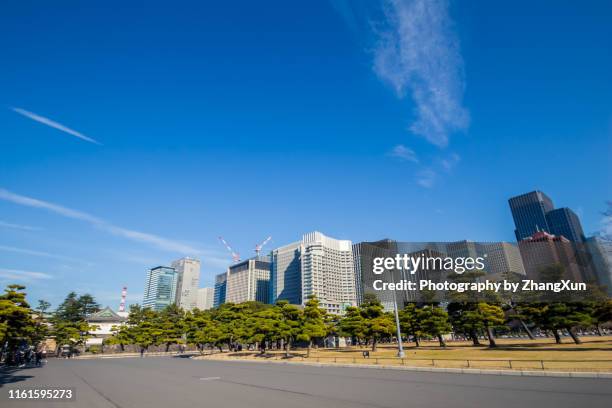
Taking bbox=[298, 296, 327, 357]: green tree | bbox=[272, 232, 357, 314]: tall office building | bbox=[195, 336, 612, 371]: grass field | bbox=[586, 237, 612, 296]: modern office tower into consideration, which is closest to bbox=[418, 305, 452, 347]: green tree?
bbox=[195, 336, 612, 371]: grass field

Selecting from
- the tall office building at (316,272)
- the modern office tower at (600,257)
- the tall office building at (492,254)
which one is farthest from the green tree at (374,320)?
the tall office building at (316,272)

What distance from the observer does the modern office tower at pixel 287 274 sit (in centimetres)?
17705

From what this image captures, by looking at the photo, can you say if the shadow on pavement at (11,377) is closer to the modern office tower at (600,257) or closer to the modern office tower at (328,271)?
the modern office tower at (600,257)

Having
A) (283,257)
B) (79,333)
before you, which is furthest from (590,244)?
(283,257)

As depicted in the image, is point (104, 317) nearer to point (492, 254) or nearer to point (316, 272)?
point (492, 254)

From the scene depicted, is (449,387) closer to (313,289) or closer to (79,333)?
(79,333)

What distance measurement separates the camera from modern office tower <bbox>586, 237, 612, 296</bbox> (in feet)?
101

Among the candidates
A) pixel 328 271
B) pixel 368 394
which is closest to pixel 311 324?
pixel 368 394

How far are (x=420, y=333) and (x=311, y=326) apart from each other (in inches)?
591

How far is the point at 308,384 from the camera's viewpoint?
1542 cm

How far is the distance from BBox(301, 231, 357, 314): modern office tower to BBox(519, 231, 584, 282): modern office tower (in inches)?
5079

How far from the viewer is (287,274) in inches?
7274

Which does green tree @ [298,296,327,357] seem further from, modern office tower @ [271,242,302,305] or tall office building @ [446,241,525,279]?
modern office tower @ [271,242,302,305]

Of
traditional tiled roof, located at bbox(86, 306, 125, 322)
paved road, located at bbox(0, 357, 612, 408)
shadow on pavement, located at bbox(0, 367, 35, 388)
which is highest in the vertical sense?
traditional tiled roof, located at bbox(86, 306, 125, 322)
